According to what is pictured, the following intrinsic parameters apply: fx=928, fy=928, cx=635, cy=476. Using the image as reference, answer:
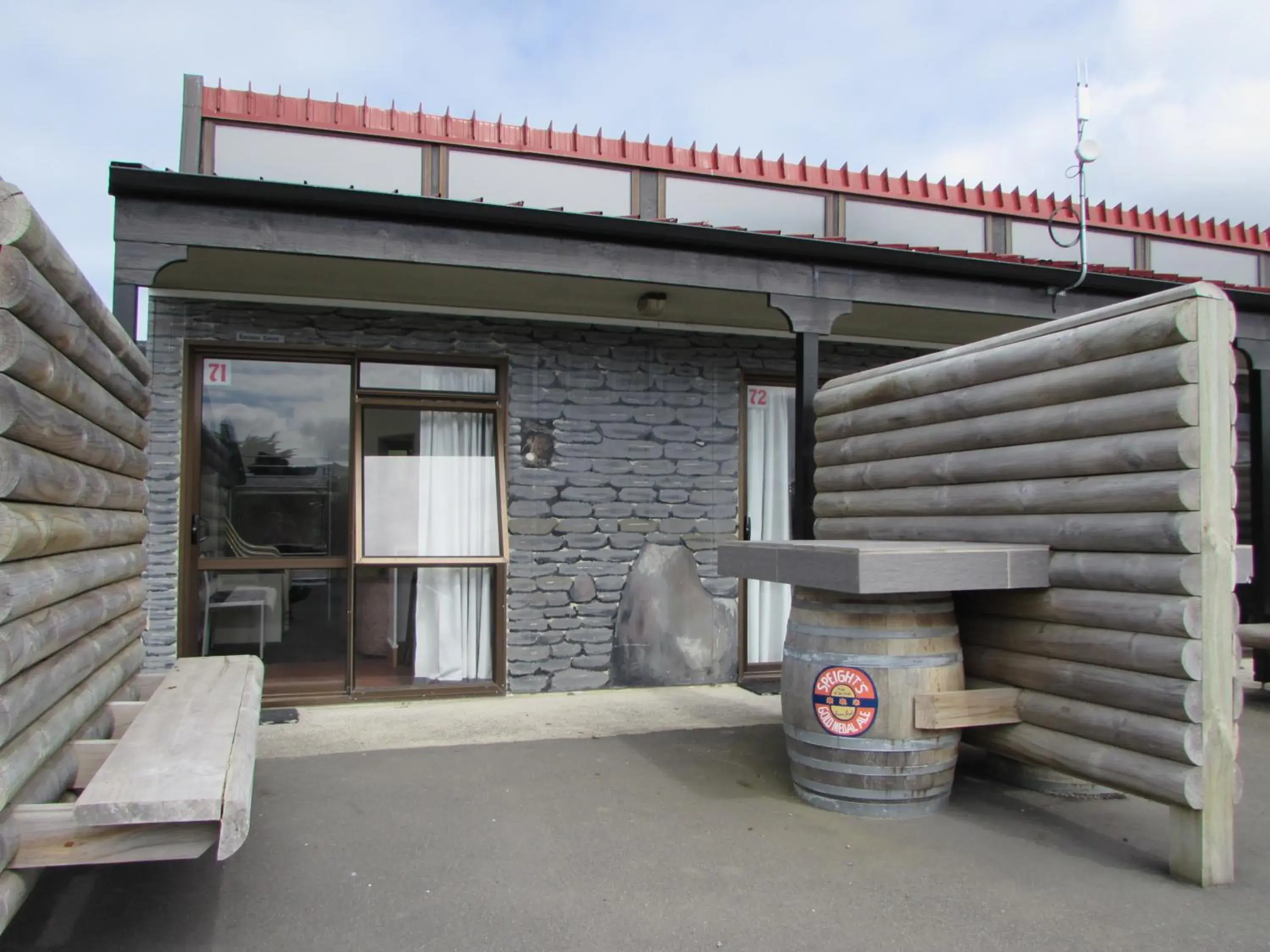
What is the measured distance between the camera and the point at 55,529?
2621 mm

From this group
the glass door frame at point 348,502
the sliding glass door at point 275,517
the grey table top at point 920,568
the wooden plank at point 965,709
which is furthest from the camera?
the sliding glass door at point 275,517

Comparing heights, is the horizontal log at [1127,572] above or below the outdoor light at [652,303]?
below

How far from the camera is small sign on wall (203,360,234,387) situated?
6059 millimetres

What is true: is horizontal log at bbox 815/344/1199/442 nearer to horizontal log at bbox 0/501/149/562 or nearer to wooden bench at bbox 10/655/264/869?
wooden bench at bbox 10/655/264/869

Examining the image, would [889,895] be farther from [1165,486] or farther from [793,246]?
[793,246]

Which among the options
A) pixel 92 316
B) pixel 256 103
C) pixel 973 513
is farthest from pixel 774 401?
pixel 92 316

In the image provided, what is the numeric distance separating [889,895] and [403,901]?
1.62 metres

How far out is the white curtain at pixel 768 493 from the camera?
7125 mm

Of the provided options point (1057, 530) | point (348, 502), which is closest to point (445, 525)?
point (348, 502)

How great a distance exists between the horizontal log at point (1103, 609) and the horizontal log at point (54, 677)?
11.5 feet

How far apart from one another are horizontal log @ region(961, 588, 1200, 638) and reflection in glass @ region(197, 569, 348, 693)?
162 inches

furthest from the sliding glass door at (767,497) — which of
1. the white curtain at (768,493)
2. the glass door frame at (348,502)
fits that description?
the glass door frame at (348,502)

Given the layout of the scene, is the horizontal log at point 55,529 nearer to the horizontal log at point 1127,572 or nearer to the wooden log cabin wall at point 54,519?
the wooden log cabin wall at point 54,519

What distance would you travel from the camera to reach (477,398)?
6.48 m
